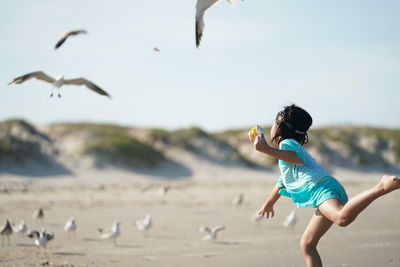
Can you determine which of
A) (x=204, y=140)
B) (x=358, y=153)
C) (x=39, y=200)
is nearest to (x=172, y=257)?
(x=39, y=200)

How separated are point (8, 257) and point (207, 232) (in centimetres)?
374

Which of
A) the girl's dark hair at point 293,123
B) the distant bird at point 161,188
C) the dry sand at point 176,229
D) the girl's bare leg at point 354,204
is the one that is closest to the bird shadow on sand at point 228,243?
the dry sand at point 176,229

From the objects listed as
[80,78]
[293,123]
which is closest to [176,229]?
[80,78]

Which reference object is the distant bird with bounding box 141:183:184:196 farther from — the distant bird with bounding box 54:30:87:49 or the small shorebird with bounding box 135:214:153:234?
the distant bird with bounding box 54:30:87:49

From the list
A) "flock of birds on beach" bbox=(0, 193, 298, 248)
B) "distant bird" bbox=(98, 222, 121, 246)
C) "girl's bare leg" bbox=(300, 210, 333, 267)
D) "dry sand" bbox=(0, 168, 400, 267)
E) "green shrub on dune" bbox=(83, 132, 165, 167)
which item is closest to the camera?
"girl's bare leg" bbox=(300, 210, 333, 267)

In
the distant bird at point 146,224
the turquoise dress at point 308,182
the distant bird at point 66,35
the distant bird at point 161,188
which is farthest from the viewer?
the distant bird at point 161,188

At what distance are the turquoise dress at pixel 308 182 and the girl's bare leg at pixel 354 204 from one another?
3.6 inches

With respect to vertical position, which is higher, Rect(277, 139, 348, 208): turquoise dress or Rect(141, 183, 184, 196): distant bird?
Rect(277, 139, 348, 208): turquoise dress

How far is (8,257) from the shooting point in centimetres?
819

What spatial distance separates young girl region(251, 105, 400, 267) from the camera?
14.4ft

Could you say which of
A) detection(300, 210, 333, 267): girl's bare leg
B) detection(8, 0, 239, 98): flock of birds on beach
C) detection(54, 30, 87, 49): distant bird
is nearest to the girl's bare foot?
detection(300, 210, 333, 267): girl's bare leg

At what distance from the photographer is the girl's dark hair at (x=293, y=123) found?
488 centimetres

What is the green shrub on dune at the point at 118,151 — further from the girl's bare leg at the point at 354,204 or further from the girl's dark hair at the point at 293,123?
the girl's bare leg at the point at 354,204

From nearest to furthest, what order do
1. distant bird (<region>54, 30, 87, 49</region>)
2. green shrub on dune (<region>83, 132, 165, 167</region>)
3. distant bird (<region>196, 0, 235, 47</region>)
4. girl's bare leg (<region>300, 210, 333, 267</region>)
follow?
girl's bare leg (<region>300, 210, 333, 267</region>)
distant bird (<region>196, 0, 235, 47</region>)
distant bird (<region>54, 30, 87, 49</region>)
green shrub on dune (<region>83, 132, 165, 167</region>)
